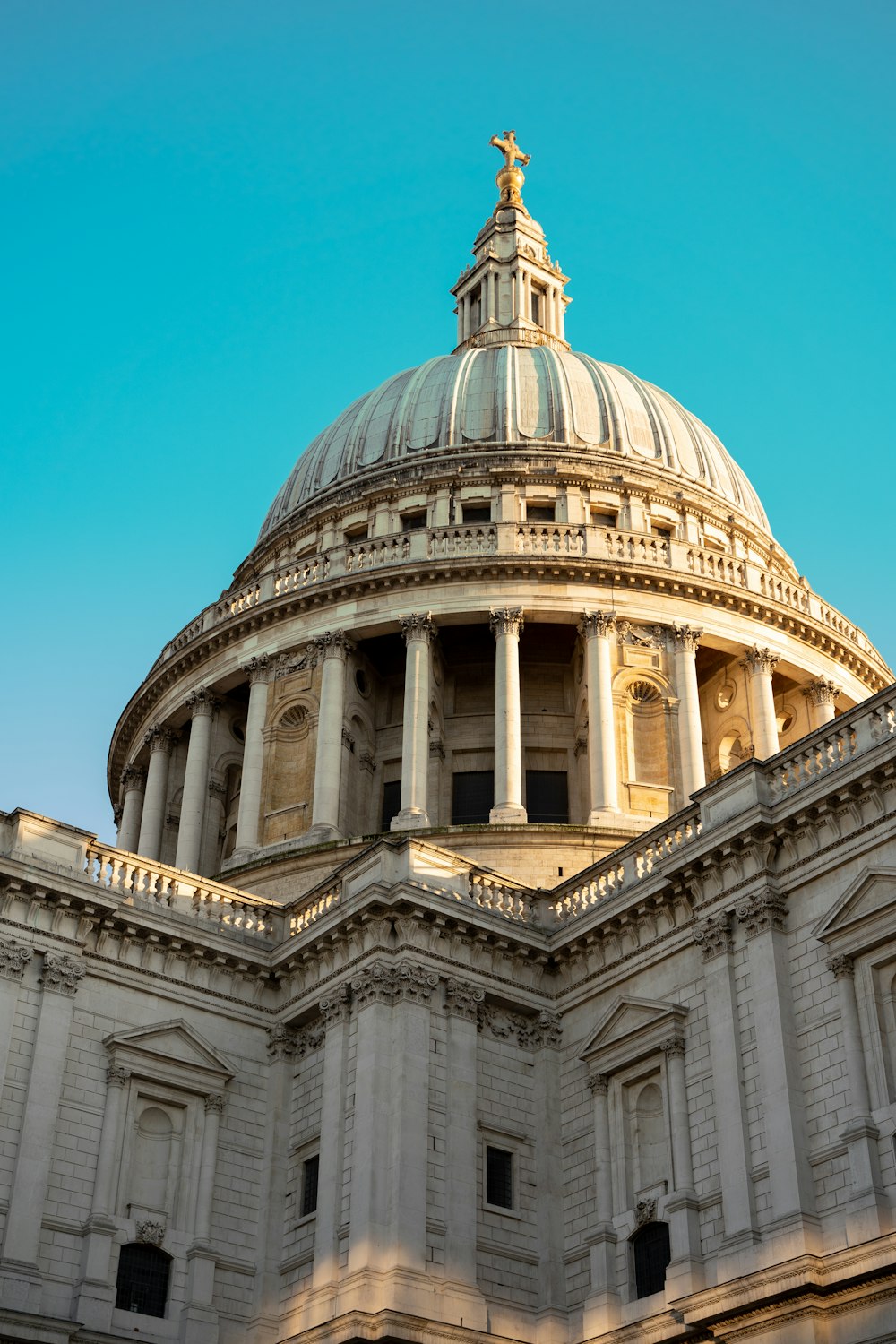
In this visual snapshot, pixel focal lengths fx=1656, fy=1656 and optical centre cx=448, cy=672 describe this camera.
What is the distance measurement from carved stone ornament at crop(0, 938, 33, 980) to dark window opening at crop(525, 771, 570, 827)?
1749cm

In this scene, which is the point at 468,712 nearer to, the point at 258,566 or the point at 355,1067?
the point at 258,566

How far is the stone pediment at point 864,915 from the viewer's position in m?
25.0

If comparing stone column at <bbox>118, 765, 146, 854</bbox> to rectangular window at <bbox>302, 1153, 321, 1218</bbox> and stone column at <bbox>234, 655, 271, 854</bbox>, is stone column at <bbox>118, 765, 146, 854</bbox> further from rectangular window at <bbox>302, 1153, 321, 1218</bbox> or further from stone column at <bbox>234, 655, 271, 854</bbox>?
rectangular window at <bbox>302, 1153, 321, 1218</bbox>

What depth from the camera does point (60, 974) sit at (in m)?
29.1

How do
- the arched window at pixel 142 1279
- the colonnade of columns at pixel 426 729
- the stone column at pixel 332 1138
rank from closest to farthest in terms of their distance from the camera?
the stone column at pixel 332 1138 < the arched window at pixel 142 1279 < the colonnade of columns at pixel 426 729

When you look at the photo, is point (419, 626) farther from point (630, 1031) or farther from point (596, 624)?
point (630, 1031)

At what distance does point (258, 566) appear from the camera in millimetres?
55250

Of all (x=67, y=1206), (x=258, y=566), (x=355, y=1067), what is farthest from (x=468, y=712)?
(x=67, y=1206)

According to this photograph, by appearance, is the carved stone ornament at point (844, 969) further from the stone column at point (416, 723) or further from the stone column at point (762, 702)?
the stone column at point (762, 702)

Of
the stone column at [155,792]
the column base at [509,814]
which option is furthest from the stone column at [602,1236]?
the stone column at [155,792]

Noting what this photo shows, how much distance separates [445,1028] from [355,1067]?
1.77 meters

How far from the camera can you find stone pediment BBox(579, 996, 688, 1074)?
28.2m

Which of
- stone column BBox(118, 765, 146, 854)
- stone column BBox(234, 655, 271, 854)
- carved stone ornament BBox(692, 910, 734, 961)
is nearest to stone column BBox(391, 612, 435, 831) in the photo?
stone column BBox(234, 655, 271, 854)

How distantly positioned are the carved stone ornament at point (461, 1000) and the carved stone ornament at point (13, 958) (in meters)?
7.40
